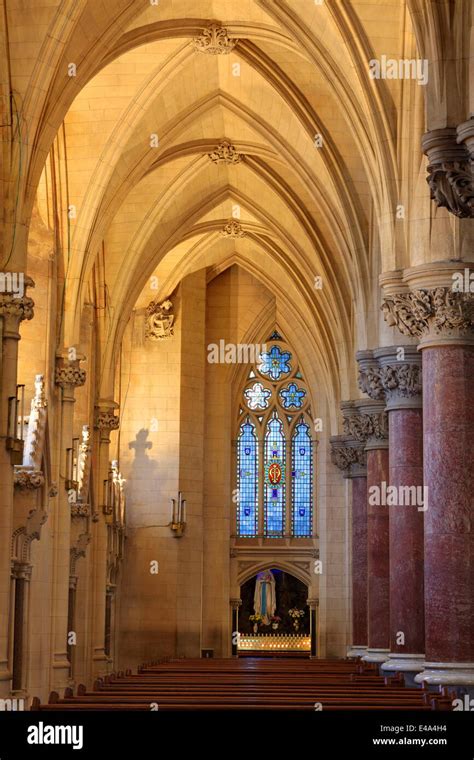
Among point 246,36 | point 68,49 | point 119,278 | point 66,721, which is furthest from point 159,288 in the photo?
point 66,721

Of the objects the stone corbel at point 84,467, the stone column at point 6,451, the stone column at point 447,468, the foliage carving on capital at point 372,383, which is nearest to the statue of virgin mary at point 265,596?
the stone corbel at point 84,467

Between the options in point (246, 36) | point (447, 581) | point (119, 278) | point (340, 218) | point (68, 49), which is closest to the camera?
point (447, 581)

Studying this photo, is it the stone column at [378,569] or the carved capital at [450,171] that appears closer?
the carved capital at [450,171]

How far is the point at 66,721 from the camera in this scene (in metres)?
8.60

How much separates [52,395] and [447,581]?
10948 millimetres

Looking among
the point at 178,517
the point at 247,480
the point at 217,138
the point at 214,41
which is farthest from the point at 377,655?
the point at 247,480

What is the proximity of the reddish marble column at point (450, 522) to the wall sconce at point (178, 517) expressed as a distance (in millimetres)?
20137

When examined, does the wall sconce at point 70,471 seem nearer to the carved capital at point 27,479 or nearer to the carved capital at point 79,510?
the carved capital at point 79,510

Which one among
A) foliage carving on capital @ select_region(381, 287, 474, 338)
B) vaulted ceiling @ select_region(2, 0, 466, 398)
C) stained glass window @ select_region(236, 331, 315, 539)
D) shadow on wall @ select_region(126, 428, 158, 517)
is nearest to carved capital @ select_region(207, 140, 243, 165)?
vaulted ceiling @ select_region(2, 0, 466, 398)

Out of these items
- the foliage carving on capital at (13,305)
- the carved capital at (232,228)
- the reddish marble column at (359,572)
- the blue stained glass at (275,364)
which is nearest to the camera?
the foliage carving on capital at (13,305)

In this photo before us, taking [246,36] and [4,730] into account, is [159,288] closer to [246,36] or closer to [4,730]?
[246,36]

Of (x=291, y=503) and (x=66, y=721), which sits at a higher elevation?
(x=291, y=503)

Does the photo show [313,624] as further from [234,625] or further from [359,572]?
[359,572]

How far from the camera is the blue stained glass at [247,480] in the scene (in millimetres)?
39875
